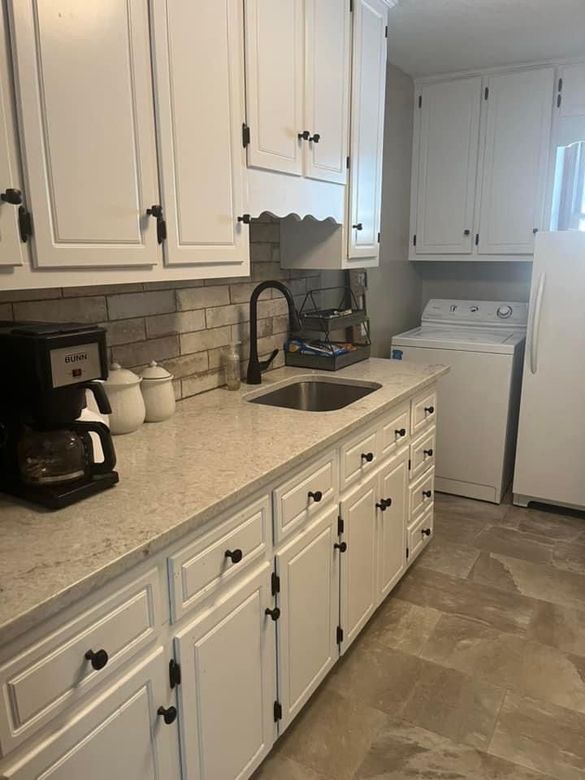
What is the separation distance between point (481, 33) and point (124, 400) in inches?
103

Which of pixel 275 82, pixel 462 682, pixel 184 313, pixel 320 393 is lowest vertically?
pixel 462 682

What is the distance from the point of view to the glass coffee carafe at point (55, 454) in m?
1.22

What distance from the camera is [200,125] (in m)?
1.60

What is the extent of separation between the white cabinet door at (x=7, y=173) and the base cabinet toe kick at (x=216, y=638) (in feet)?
2.23

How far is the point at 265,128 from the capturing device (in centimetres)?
186

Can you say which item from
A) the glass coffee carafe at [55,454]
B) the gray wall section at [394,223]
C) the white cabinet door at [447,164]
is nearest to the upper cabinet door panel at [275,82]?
the glass coffee carafe at [55,454]

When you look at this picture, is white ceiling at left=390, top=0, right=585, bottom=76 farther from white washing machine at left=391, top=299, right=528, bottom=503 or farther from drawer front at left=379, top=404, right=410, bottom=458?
drawer front at left=379, top=404, right=410, bottom=458

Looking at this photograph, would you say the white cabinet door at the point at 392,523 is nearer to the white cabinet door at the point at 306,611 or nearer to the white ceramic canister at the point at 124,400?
the white cabinet door at the point at 306,611

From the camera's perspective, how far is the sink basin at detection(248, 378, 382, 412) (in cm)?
237

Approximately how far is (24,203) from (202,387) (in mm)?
1110

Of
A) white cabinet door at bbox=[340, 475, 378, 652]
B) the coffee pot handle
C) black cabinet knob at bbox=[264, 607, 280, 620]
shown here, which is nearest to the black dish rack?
white cabinet door at bbox=[340, 475, 378, 652]

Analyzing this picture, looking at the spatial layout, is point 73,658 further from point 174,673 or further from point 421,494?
point 421,494

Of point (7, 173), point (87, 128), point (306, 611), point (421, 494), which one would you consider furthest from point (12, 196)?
point (421, 494)

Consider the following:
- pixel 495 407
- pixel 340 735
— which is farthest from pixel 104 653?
pixel 495 407
